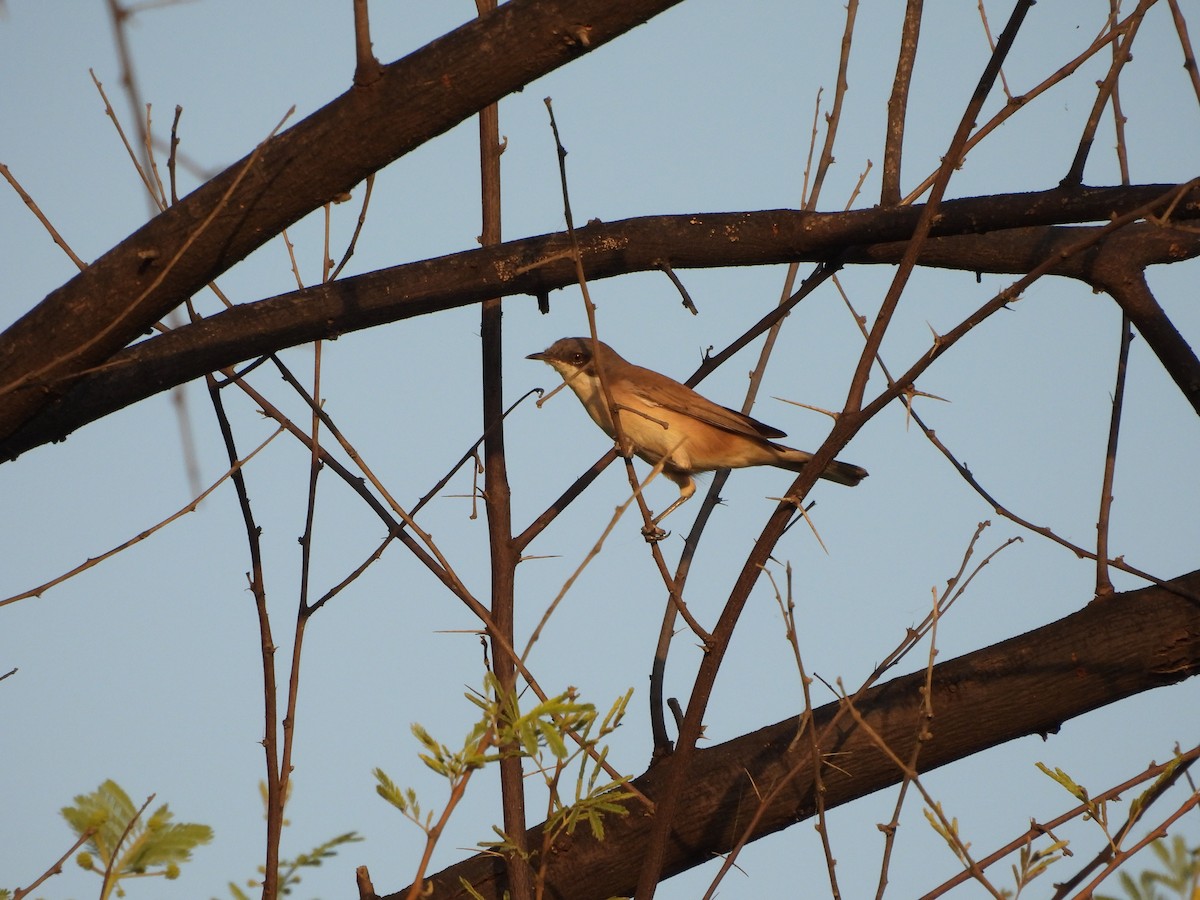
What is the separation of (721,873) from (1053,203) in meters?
2.03

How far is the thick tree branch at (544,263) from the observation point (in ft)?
10.00

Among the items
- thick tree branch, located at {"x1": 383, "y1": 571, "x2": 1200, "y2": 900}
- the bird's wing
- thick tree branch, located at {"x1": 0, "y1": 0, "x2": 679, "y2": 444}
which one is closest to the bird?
the bird's wing

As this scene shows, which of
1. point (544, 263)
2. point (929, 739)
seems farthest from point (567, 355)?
point (929, 739)

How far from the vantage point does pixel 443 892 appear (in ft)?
11.4

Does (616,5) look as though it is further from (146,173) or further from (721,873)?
(721,873)

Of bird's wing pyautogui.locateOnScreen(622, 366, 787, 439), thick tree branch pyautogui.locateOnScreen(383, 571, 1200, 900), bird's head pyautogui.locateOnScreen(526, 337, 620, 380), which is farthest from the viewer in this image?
bird's head pyautogui.locateOnScreen(526, 337, 620, 380)

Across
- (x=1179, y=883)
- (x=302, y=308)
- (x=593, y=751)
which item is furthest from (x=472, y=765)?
(x=302, y=308)

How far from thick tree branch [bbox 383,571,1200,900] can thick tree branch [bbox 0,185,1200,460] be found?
118 centimetres

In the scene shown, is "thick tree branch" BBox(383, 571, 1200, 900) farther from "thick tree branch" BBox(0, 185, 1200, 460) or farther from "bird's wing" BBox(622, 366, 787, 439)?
"bird's wing" BBox(622, 366, 787, 439)

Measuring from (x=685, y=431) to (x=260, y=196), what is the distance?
11.6 feet

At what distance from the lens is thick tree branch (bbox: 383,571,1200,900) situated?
3.45 meters

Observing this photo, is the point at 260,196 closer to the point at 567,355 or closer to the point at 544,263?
the point at 544,263

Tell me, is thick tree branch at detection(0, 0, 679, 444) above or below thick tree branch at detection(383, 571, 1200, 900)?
above

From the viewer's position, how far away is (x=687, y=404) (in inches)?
232
